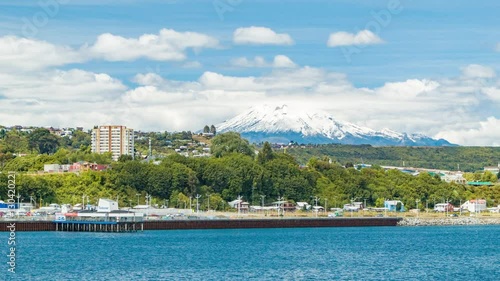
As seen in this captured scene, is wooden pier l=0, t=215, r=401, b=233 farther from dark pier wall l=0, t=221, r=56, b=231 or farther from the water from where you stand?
the water

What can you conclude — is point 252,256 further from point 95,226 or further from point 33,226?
point 33,226

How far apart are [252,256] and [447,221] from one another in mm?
88828

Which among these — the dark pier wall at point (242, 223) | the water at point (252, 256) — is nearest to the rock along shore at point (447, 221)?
the dark pier wall at point (242, 223)

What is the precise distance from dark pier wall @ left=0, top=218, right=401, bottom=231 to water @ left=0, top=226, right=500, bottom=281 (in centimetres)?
303

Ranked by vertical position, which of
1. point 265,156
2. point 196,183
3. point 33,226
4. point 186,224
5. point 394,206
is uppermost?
point 265,156

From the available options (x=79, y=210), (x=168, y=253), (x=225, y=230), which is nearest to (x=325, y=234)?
(x=225, y=230)

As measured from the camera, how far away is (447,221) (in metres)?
182

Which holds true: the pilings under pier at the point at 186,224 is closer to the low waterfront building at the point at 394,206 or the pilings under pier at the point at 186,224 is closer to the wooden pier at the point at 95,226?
the wooden pier at the point at 95,226

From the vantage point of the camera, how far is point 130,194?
167 meters

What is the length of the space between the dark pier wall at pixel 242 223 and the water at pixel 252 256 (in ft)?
9.95

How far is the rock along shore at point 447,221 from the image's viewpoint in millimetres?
176363

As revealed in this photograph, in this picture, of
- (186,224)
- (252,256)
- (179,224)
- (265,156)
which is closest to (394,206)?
(265,156)

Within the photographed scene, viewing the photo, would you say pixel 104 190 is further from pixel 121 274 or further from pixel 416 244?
pixel 121 274

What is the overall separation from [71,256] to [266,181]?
8802 centimetres
